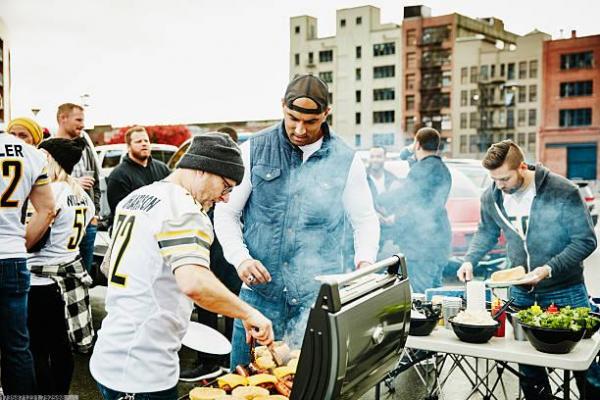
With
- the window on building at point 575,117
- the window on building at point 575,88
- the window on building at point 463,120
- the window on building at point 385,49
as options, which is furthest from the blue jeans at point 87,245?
the window on building at point 463,120

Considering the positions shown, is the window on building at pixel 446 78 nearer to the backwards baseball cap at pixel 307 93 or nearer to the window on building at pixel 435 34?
the window on building at pixel 435 34

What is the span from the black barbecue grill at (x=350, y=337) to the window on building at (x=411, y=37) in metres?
54.8

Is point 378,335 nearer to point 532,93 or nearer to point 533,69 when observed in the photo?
point 533,69

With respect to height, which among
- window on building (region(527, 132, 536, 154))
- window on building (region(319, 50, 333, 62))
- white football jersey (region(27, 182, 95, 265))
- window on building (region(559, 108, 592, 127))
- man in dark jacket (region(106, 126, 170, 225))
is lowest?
white football jersey (region(27, 182, 95, 265))

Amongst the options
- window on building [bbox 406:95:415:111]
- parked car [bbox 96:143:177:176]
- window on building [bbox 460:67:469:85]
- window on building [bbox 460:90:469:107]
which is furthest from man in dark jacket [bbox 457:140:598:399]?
window on building [bbox 406:95:415:111]

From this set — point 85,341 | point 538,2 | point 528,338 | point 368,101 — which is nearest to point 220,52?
point 85,341

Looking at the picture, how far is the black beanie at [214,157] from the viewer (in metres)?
2.16

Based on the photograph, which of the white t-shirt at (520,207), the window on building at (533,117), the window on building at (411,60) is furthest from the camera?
the window on building at (411,60)

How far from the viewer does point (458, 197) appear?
681 centimetres

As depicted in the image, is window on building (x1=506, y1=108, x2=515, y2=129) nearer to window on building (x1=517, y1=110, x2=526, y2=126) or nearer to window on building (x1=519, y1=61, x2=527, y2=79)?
window on building (x1=517, y1=110, x2=526, y2=126)

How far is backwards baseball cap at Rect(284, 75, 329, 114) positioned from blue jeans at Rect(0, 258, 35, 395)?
1.67 m

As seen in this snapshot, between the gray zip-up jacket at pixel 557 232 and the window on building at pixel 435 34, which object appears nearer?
the gray zip-up jacket at pixel 557 232

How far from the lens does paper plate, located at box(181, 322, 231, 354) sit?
2.38 meters

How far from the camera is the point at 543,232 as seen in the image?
3.65m
